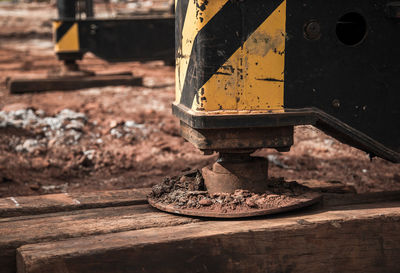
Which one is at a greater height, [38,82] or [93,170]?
[38,82]

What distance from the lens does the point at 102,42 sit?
663 cm

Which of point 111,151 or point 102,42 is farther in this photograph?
point 102,42

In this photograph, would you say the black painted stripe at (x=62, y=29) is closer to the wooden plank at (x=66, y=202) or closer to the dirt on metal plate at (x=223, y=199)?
the wooden plank at (x=66, y=202)

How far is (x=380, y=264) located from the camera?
2.30 m

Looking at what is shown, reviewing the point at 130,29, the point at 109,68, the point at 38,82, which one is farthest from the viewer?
the point at 109,68

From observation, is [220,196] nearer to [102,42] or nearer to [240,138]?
[240,138]

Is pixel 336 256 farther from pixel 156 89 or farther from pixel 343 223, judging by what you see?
pixel 156 89

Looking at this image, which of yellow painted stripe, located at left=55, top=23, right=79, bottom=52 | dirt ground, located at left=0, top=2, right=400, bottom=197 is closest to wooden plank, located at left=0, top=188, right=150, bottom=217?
dirt ground, located at left=0, top=2, right=400, bottom=197

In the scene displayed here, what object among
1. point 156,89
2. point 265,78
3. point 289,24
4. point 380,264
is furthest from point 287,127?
point 156,89

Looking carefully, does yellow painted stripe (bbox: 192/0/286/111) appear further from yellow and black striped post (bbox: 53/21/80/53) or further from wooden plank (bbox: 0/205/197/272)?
yellow and black striped post (bbox: 53/21/80/53)

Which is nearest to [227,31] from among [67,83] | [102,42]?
[67,83]

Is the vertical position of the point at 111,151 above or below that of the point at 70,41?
below

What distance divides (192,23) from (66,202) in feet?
3.04

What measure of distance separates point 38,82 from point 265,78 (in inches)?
176
